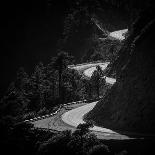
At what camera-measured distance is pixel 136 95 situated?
5200 centimetres

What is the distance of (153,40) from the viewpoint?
2120 inches

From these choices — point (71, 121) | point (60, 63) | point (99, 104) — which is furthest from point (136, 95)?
point (60, 63)

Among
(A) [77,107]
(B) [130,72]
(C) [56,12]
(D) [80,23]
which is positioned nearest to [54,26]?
(C) [56,12]

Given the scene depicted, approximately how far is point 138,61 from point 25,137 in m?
17.3

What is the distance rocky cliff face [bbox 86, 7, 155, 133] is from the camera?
4916 cm

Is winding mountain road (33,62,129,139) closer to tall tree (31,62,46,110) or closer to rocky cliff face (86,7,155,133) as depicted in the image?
rocky cliff face (86,7,155,133)

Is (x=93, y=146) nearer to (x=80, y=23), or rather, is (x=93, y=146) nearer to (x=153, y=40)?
(x=153, y=40)

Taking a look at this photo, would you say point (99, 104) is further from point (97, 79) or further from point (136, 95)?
point (97, 79)

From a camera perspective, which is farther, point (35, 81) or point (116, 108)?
point (35, 81)

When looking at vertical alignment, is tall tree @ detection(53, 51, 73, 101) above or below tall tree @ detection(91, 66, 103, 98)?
above

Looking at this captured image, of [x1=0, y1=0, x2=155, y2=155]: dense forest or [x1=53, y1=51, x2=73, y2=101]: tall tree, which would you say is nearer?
[x1=0, y1=0, x2=155, y2=155]: dense forest

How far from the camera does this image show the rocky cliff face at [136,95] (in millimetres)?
49156

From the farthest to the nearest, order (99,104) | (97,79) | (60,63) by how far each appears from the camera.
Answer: (60,63), (97,79), (99,104)

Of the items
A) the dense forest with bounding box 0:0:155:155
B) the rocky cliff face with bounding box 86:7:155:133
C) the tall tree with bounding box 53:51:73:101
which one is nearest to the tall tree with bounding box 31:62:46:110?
the dense forest with bounding box 0:0:155:155
